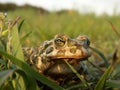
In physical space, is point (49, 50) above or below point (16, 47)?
below

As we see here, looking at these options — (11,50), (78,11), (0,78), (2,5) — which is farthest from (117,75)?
(2,5)

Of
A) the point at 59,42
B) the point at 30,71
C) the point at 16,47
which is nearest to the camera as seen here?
the point at 30,71

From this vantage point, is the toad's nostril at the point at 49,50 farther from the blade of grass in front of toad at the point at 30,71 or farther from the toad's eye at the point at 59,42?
the blade of grass in front of toad at the point at 30,71

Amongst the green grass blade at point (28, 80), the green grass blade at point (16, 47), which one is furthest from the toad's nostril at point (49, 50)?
the green grass blade at point (28, 80)

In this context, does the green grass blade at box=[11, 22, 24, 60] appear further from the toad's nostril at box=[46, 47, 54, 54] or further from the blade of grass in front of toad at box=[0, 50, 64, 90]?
the toad's nostril at box=[46, 47, 54, 54]

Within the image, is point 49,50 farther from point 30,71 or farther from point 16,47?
point 30,71

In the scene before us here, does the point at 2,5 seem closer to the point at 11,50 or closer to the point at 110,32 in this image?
the point at 110,32

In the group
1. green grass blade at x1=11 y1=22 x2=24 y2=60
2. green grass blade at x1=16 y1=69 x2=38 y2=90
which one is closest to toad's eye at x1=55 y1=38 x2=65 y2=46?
green grass blade at x1=11 y1=22 x2=24 y2=60

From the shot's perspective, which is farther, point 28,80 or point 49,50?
point 49,50

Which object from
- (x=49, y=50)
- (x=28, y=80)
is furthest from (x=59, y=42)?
(x=28, y=80)

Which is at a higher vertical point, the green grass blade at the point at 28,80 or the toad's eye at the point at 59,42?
the toad's eye at the point at 59,42

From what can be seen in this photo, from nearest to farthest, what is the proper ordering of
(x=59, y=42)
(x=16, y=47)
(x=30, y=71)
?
(x=30, y=71), (x=16, y=47), (x=59, y=42)
